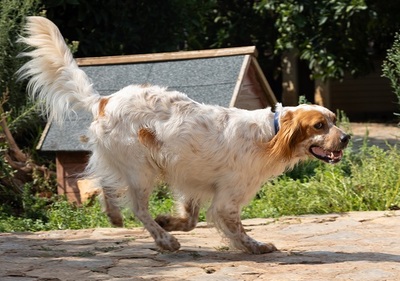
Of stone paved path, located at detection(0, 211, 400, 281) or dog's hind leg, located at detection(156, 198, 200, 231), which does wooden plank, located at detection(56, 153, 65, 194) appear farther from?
dog's hind leg, located at detection(156, 198, 200, 231)

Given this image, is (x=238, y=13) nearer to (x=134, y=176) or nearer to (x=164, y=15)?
(x=164, y=15)

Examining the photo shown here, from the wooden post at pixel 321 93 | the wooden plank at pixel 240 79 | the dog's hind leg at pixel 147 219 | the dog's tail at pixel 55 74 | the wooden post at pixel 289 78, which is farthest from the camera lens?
the wooden post at pixel 289 78

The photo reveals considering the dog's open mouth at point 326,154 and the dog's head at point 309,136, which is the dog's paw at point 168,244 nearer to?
the dog's head at point 309,136

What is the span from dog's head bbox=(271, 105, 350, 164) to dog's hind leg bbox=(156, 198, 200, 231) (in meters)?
0.83

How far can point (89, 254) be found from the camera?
5879 millimetres

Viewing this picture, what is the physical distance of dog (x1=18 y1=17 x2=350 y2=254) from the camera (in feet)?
19.0

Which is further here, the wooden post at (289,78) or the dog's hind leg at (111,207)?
the wooden post at (289,78)

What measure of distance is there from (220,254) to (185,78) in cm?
375

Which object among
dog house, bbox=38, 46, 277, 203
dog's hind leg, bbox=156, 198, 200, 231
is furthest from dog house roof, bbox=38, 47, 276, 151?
dog's hind leg, bbox=156, 198, 200, 231

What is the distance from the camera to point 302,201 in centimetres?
794

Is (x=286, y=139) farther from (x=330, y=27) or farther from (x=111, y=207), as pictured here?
(x=330, y=27)

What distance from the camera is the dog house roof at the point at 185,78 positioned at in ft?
29.4

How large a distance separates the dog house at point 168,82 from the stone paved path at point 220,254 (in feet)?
6.30

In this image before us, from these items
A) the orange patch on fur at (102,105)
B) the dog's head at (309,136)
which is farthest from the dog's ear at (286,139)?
the orange patch on fur at (102,105)
